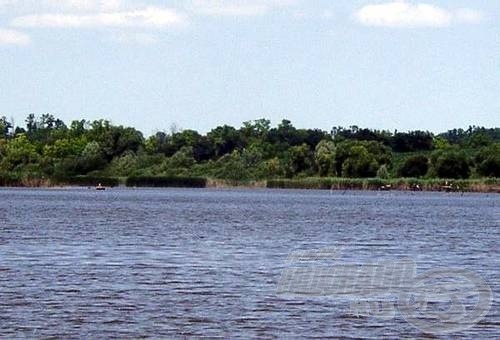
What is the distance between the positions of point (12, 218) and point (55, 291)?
50.2m

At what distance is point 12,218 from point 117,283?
158 feet

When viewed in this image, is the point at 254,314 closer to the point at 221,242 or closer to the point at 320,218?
the point at 221,242

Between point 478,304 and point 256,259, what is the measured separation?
14941 mm

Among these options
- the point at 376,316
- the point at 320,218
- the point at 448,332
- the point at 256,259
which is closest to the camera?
the point at 448,332

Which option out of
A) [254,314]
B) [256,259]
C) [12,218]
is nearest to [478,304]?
[254,314]

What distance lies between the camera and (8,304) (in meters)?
29.9

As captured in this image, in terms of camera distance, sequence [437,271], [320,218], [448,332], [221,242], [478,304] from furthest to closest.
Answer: [320,218]
[221,242]
[437,271]
[478,304]
[448,332]

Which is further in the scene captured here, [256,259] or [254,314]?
[256,259]

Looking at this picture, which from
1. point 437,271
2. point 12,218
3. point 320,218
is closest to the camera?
point 437,271

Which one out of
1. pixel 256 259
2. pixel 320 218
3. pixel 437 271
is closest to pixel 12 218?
pixel 320 218

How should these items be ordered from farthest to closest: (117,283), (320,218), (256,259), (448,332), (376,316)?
(320,218) < (256,259) < (117,283) < (376,316) < (448,332)

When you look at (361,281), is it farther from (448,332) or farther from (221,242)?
(221,242)

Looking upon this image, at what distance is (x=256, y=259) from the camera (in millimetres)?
44844

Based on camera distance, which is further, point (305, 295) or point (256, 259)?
→ point (256, 259)
